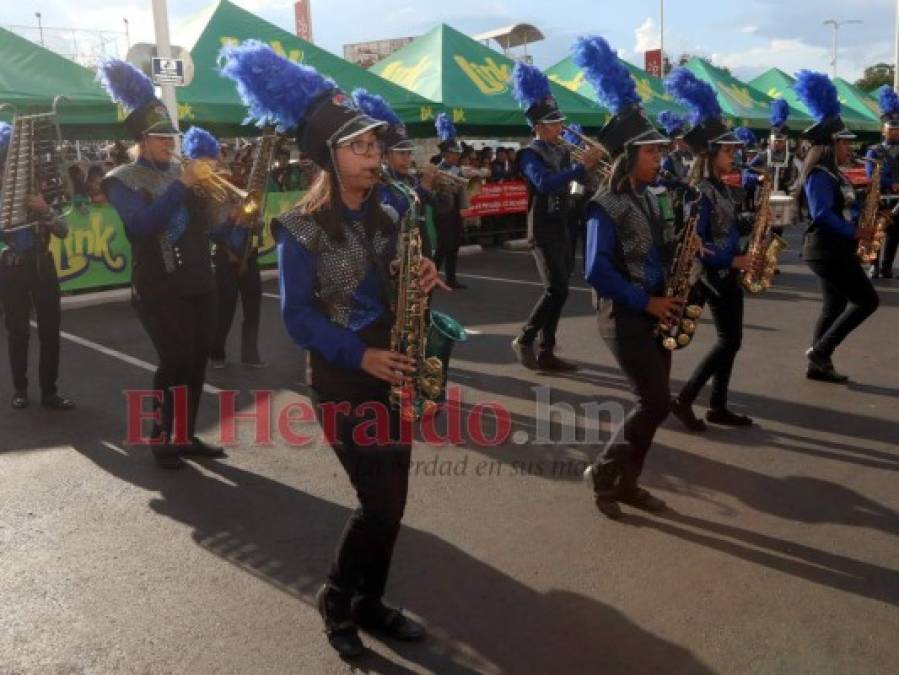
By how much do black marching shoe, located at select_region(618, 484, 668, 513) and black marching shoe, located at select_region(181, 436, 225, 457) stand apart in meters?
2.55

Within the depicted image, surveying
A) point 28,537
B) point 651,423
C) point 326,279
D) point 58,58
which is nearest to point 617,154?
point 651,423

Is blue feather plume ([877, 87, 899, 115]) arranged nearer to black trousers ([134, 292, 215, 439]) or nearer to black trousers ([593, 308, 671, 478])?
black trousers ([593, 308, 671, 478])

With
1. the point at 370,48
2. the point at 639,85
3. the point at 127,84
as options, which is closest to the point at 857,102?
the point at 639,85

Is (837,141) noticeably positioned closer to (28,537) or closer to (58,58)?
(28,537)

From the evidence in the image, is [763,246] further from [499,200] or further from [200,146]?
[499,200]

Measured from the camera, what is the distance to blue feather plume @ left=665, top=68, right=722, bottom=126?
5.40 m

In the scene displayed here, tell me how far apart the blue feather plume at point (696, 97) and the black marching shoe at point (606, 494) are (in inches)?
97.4

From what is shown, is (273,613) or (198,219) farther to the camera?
(198,219)

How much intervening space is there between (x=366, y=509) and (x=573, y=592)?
1139 mm

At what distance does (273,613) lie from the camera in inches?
137

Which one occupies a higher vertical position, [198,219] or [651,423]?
[198,219]

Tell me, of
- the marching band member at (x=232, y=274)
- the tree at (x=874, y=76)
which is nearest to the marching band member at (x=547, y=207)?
the marching band member at (x=232, y=274)

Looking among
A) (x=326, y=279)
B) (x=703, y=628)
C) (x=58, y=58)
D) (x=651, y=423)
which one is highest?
(x=58, y=58)

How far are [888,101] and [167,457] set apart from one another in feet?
32.4
